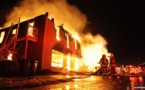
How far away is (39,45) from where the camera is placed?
1636cm

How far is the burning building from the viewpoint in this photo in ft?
51.5

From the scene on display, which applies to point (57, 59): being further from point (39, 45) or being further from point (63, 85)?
point (63, 85)

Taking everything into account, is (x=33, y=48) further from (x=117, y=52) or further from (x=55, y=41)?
(x=117, y=52)

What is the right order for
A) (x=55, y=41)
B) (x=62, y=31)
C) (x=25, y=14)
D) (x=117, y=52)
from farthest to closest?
(x=117, y=52) → (x=25, y=14) → (x=62, y=31) → (x=55, y=41)

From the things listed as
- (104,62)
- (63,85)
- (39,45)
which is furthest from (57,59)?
(63,85)

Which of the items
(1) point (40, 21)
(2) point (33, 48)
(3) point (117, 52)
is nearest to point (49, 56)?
(2) point (33, 48)

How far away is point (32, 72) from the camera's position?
1207cm

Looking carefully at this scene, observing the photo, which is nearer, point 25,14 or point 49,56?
point 49,56

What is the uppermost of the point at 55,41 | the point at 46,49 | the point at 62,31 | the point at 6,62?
the point at 62,31

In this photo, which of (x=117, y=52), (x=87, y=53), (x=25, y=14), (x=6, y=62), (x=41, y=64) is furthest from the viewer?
(x=117, y=52)

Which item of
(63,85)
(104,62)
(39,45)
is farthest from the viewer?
(39,45)

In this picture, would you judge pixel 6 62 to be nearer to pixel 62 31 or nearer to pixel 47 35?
pixel 47 35

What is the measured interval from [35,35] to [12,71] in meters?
5.65

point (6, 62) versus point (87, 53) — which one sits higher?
point (87, 53)
